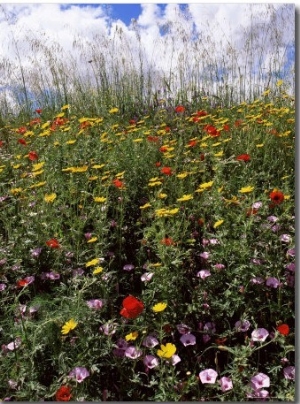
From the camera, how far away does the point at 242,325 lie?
1.40 meters

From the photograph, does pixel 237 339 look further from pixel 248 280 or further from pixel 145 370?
pixel 145 370

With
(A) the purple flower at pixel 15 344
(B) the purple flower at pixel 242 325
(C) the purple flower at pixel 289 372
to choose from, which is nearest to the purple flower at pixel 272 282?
(B) the purple flower at pixel 242 325

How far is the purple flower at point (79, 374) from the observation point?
1222mm

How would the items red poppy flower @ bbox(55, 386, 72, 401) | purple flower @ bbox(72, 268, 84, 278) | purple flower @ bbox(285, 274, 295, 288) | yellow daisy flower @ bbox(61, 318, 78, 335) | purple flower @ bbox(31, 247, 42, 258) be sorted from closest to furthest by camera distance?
red poppy flower @ bbox(55, 386, 72, 401) → yellow daisy flower @ bbox(61, 318, 78, 335) → purple flower @ bbox(285, 274, 295, 288) → purple flower @ bbox(72, 268, 84, 278) → purple flower @ bbox(31, 247, 42, 258)

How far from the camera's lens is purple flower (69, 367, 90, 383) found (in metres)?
1.22

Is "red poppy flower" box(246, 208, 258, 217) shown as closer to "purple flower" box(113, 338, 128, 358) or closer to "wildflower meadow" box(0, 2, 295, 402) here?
"wildflower meadow" box(0, 2, 295, 402)

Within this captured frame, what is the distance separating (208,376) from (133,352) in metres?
0.21

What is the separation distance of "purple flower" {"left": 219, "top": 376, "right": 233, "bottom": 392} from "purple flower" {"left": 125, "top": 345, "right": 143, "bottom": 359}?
23 centimetres

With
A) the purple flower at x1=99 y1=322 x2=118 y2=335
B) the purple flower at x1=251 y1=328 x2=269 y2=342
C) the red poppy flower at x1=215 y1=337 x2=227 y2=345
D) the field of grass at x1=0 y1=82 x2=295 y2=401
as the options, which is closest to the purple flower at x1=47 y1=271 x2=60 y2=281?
the field of grass at x1=0 y1=82 x2=295 y2=401

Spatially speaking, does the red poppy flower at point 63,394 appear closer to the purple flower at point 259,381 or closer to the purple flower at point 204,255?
the purple flower at point 259,381

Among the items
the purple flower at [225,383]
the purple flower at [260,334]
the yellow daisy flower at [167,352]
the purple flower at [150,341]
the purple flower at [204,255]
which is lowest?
the purple flower at [225,383]

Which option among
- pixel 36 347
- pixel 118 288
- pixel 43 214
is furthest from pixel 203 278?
pixel 43 214

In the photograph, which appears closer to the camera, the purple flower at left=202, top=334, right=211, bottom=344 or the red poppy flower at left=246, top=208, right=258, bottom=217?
the purple flower at left=202, top=334, right=211, bottom=344

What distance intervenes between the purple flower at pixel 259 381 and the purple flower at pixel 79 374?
433 millimetres
